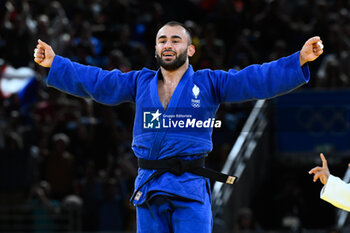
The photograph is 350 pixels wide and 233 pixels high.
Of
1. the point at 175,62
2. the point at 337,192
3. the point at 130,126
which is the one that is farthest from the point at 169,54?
the point at 130,126

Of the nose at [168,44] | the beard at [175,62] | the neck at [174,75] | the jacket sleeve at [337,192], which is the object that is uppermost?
the nose at [168,44]

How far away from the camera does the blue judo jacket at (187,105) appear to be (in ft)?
14.7

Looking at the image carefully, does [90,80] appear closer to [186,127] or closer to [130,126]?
[186,127]

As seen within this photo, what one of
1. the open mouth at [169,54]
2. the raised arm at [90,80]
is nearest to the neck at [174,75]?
the open mouth at [169,54]

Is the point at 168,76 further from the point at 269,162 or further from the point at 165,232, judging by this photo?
the point at 269,162

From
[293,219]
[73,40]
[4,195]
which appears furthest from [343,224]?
[73,40]

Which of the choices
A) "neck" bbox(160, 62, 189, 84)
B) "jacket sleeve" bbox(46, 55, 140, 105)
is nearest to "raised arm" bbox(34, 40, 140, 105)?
"jacket sleeve" bbox(46, 55, 140, 105)

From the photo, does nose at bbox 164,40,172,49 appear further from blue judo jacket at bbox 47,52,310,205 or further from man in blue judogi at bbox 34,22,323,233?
blue judo jacket at bbox 47,52,310,205

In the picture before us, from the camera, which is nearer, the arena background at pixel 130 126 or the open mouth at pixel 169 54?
the open mouth at pixel 169 54

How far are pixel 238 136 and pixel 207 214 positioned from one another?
202 inches

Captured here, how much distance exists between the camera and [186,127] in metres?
4.51

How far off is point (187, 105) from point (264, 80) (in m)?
0.50

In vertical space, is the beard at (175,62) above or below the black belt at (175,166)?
above

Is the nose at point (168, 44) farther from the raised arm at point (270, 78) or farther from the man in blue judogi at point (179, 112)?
the raised arm at point (270, 78)
